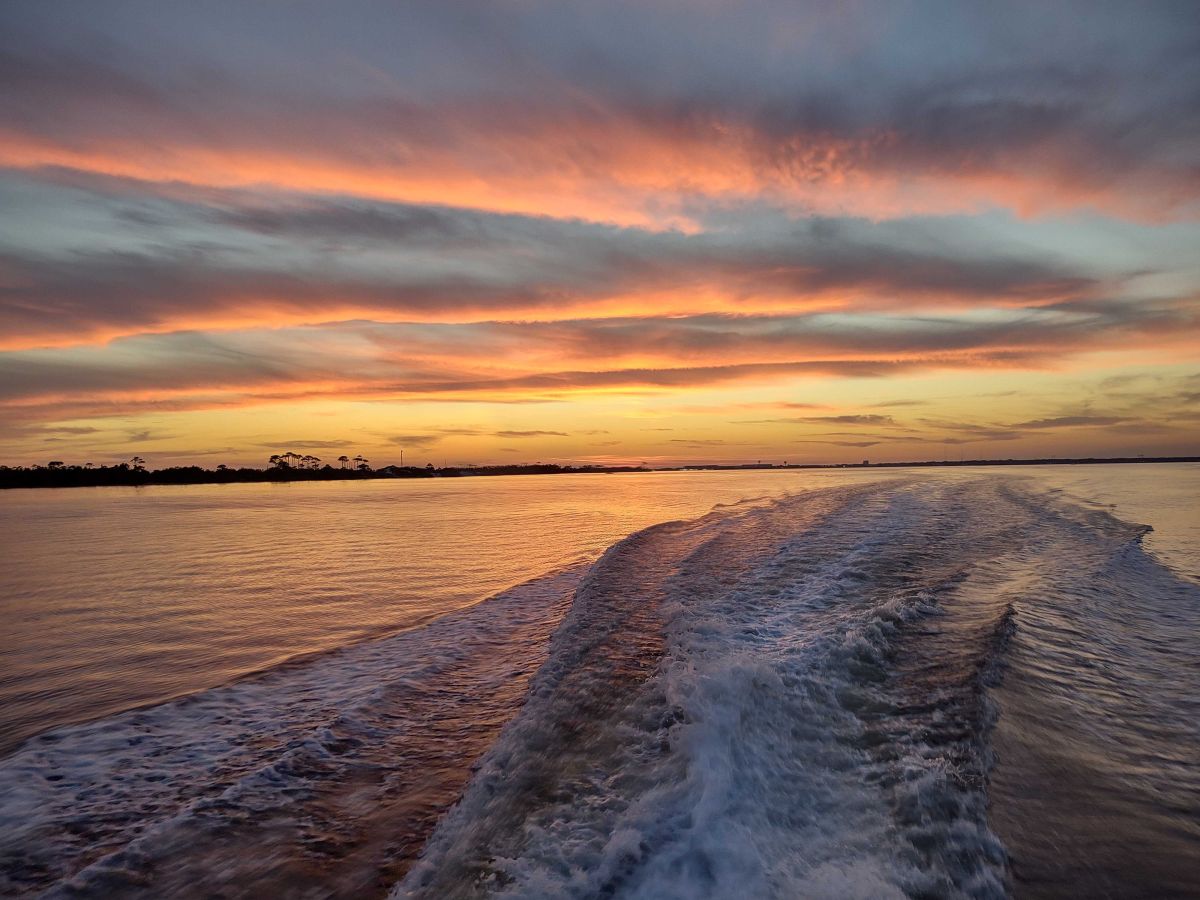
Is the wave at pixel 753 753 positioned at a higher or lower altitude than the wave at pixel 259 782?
higher

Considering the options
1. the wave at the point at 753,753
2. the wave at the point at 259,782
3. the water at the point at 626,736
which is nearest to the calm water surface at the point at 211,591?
the water at the point at 626,736

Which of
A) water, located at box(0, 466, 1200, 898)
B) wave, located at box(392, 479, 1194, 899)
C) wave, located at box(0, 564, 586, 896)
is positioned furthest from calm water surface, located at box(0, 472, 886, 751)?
Answer: wave, located at box(392, 479, 1194, 899)

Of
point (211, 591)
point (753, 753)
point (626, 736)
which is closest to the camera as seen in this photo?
point (753, 753)

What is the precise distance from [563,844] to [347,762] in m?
2.72

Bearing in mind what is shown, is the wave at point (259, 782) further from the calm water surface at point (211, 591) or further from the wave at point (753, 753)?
the calm water surface at point (211, 591)

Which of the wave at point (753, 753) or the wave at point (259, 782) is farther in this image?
the wave at point (259, 782)

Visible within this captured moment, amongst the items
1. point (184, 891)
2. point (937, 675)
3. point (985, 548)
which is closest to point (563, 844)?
point (184, 891)

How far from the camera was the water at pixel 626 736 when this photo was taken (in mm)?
4000

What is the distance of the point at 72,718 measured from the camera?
676 centimetres

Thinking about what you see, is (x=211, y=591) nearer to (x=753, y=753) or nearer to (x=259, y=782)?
(x=259, y=782)

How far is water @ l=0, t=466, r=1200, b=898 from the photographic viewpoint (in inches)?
157

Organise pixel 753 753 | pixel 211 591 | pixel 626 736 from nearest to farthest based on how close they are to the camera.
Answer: pixel 753 753 < pixel 626 736 < pixel 211 591

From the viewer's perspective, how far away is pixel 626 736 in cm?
572

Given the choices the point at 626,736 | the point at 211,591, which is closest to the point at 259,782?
the point at 626,736
